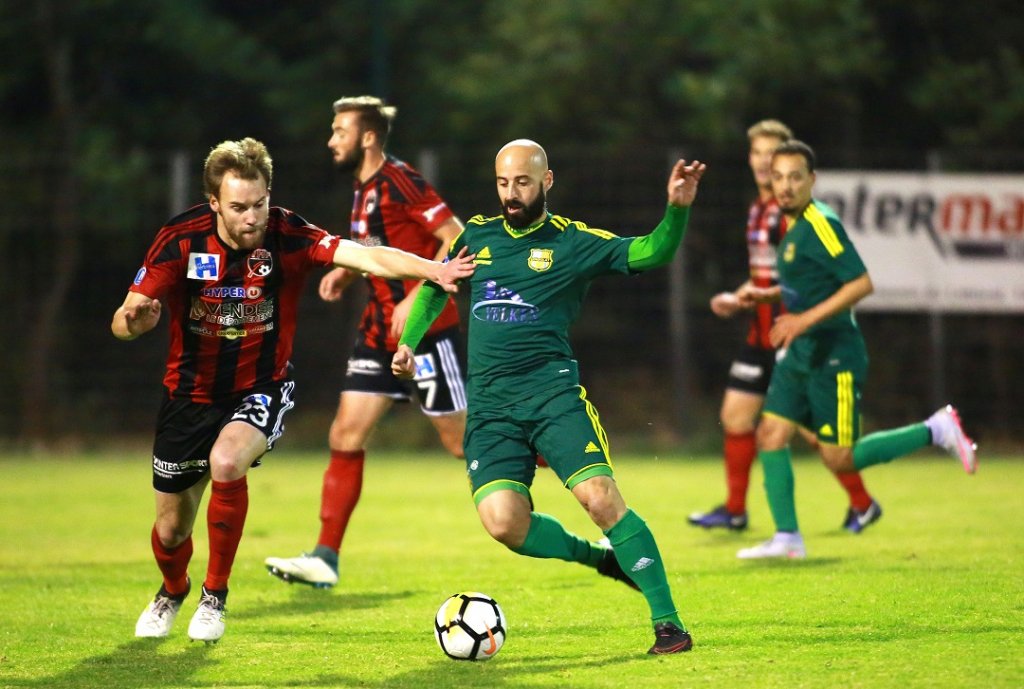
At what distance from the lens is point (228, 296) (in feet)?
20.8

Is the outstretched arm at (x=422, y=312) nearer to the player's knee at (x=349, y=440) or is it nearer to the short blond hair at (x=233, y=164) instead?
the short blond hair at (x=233, y=164)

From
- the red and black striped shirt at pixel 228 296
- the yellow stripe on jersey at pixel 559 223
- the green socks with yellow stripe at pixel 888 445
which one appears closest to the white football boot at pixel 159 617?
the red and black striped shirt at pixel 228 296

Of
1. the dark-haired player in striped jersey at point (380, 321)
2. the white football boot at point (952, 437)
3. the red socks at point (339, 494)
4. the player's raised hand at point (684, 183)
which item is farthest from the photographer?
the white football boot at point (952, 437)

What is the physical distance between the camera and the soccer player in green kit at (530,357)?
5863mm

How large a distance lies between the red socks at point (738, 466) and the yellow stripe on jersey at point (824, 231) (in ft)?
6.12

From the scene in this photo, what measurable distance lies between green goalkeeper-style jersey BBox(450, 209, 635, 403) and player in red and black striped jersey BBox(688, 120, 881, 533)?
3613mm

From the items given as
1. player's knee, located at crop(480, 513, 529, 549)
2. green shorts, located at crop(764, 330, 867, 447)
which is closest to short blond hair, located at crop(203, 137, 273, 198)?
player's knee, located at crop(480, 513, 529, 549)

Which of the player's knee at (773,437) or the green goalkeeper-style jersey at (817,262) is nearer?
the green goalkeeper-style jersey at (817,262)

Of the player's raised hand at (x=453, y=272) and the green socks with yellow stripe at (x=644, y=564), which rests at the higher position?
the player's raised hand at (x=453, y=272)

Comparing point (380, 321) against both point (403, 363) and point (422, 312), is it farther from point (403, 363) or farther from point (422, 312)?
point (403, 363)

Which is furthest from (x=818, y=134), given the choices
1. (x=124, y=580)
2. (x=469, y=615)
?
(x=469, y=615)

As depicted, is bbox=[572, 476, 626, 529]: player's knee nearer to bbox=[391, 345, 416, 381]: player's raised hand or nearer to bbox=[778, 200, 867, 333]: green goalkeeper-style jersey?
bbox=[391, 345, 416, 381]: player's raised hand

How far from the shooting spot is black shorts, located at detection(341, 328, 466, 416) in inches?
321

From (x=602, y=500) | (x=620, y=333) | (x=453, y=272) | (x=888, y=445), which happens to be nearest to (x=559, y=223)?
(x=453, y=272)
